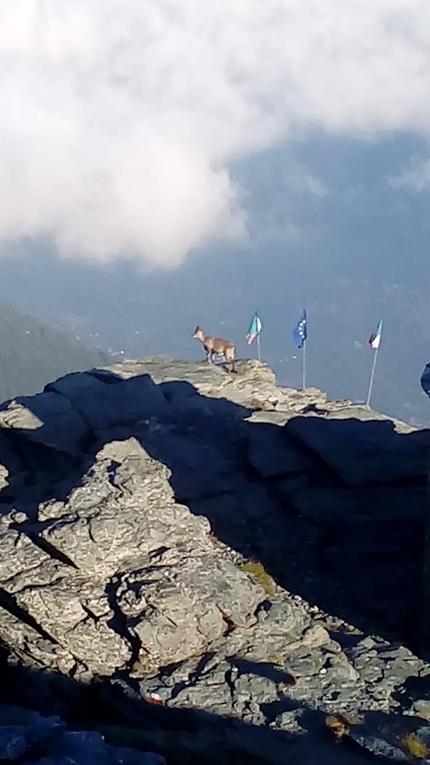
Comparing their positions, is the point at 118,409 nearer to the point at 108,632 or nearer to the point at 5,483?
the point at 5,483

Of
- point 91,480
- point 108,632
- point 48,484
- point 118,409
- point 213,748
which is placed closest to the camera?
point 213,748

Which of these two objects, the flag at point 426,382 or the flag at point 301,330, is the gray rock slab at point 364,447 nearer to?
the flag at point 426,382

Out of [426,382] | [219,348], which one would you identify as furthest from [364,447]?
[219,348]

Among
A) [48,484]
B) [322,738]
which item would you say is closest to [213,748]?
[322,738]

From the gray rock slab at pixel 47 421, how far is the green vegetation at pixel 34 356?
12034 cm

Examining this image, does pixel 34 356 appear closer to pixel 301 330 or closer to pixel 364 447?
pixel 301 330

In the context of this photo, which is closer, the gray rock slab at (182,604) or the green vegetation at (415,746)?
the green vegetation at (415,746)

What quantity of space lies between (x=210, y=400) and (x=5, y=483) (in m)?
8.09

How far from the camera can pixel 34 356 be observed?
17112 centimetres

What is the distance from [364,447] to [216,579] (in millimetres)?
8730

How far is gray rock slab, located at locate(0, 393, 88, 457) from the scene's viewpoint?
28.9 metres

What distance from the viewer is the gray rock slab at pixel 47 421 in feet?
94.9

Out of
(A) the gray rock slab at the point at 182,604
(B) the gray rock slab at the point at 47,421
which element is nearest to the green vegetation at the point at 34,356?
(B) the gray rock slab at the point at 47,421

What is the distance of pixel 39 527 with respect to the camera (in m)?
22.3
